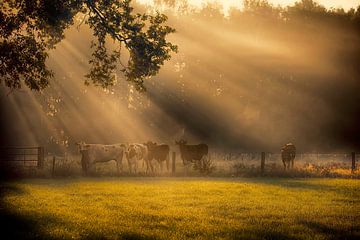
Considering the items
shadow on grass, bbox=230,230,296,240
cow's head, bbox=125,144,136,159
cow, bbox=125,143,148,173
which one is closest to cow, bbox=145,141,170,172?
cow, bbox=125,143,148,173

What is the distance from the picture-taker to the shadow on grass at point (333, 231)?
518 inches

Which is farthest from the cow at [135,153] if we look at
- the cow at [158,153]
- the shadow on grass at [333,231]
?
the shadow on grass at [333,231]

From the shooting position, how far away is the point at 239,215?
54.4 ft

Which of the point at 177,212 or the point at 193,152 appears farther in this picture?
the point at 193,152

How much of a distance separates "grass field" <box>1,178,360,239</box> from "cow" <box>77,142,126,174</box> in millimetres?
10889

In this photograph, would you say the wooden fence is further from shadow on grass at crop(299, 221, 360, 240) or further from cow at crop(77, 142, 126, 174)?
shadow on grass at crop(299, 221, 360, 240)

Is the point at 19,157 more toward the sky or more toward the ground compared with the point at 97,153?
more toward the ground

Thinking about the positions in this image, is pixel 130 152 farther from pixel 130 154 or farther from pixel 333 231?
pixel 333 231

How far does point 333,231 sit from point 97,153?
25.9 m

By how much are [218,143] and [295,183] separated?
3239 cm

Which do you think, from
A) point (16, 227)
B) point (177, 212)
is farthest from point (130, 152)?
point (16, 227)

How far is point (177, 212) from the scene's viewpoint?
16.9 meters

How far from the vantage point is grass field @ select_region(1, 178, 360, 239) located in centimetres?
1324

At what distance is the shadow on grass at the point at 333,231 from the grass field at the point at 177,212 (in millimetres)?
26
